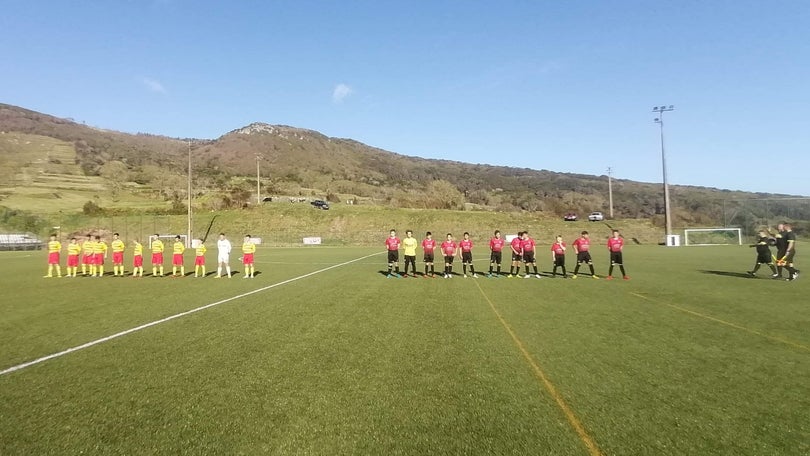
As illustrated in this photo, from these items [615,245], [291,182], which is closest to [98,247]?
[615,245]

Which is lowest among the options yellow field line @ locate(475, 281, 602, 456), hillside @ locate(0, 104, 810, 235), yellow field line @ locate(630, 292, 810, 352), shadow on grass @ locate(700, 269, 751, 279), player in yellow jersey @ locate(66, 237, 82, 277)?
yellow field line @ locate(630, 292, 810, 352)

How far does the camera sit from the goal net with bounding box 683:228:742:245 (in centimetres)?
4962

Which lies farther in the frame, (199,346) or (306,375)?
(199,346)

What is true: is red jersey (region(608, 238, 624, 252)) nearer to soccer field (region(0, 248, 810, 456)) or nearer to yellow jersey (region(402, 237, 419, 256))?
soccer field (region(0, 248, 810, 456))

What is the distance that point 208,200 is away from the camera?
2889 inches

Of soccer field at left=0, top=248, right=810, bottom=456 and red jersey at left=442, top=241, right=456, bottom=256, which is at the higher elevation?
red jersey at left=442, top=241, right=456, bottom=256

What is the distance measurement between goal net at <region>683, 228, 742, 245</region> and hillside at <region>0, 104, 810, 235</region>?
3.28 meters

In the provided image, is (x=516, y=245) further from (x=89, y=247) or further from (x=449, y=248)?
(x=89, y=247)

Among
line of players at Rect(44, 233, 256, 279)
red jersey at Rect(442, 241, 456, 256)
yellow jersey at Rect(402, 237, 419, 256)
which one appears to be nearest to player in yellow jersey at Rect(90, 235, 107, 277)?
line of players at Rect(44, 233, 256, 279)

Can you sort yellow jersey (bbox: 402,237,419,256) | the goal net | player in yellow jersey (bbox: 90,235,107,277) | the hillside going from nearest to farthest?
yellow jersey (bbox: 402,237,419,256), player in yellow jersey (bbox: 90,235,107,277), the goal net, the hillside

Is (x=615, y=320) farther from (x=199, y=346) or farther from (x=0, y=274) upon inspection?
(x=0, y=274)

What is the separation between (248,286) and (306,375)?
1096 cm

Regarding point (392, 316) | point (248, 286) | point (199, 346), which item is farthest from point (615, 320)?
point (248, 286)

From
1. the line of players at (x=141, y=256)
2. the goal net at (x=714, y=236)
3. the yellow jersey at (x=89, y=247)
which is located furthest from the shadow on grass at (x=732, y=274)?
the goal net at (x=714, y=236)
